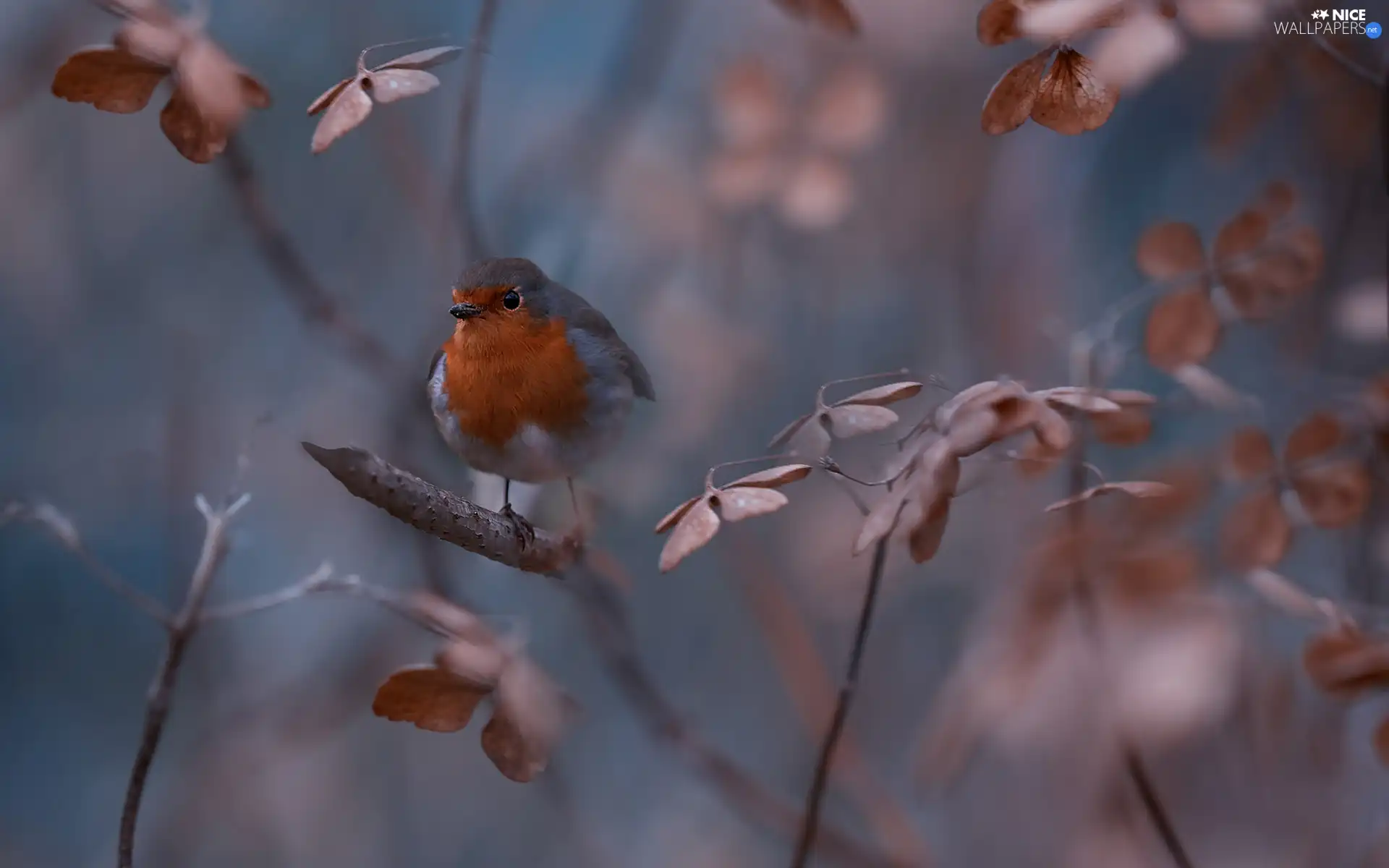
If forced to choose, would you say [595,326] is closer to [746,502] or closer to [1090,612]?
[746,502]

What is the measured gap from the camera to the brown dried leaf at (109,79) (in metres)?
0.68

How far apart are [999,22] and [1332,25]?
562 millimetres

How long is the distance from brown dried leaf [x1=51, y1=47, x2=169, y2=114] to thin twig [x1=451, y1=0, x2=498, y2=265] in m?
0.30

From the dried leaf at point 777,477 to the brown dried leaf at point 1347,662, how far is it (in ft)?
1.23

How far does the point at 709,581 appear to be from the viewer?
1.90 meters

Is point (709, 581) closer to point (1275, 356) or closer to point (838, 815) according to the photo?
point (838, 815)

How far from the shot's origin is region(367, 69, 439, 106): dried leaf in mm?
643

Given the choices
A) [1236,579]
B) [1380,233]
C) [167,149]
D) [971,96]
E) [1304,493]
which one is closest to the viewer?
[1304,493]

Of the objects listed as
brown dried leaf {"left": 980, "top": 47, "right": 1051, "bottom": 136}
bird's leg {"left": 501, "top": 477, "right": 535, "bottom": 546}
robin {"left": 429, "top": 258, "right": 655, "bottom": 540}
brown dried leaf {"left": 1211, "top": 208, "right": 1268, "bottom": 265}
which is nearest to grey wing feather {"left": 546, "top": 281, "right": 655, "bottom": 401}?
robin {"left": 429, "top": 258, "right": 655, "bottom": 540}

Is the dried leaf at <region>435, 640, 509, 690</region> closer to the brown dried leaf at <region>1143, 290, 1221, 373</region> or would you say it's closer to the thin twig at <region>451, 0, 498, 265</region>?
the thin twig at <region>451, 0, 498, 265</region>

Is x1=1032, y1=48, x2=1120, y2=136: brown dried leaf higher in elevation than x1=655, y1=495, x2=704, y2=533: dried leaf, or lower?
higher

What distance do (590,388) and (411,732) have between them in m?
1.12

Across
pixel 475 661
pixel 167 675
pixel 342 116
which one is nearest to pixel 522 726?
pixel 475 661

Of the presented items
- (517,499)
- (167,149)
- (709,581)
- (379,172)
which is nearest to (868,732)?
(709,581)
